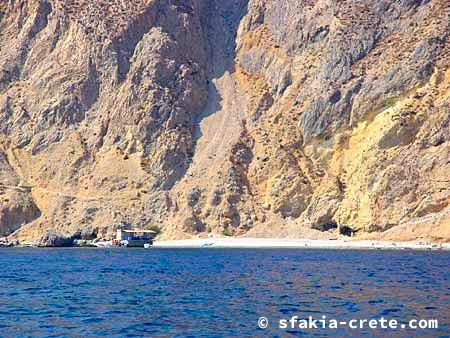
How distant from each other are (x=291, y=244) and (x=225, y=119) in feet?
110

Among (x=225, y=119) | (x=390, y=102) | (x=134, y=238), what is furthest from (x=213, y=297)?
(x=225, y=119)

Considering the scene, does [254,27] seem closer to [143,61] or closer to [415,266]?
[143,61]

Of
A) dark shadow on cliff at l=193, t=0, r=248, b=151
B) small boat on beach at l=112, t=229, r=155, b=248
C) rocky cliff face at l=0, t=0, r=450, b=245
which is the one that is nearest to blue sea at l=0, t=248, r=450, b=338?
rocky cliff face at l=0, t=0, r=450, b=245

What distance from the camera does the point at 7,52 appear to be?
151000mm

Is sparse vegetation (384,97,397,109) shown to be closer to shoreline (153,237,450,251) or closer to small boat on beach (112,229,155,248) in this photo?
shoreline (153,237,450,251)

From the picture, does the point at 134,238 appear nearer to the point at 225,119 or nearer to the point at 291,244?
the point at 291,244

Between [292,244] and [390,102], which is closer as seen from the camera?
[292,244]

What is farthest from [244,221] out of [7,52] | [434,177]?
[7,52]

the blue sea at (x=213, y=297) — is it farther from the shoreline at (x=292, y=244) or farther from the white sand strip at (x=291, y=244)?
the white sand strip at (x=291, y=244)

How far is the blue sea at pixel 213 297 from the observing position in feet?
111

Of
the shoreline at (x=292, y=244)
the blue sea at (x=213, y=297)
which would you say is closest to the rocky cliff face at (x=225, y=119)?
the shoreline at (x=292, y=244)

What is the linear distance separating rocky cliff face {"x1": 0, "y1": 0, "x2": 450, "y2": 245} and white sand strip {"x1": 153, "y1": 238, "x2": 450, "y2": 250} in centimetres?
233

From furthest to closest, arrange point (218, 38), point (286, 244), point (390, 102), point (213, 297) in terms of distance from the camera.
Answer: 1. point (218, 38)
2. point (390, 102)
3. point (286, 244)
4. point (213, 297)

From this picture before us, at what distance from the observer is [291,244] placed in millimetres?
113375
